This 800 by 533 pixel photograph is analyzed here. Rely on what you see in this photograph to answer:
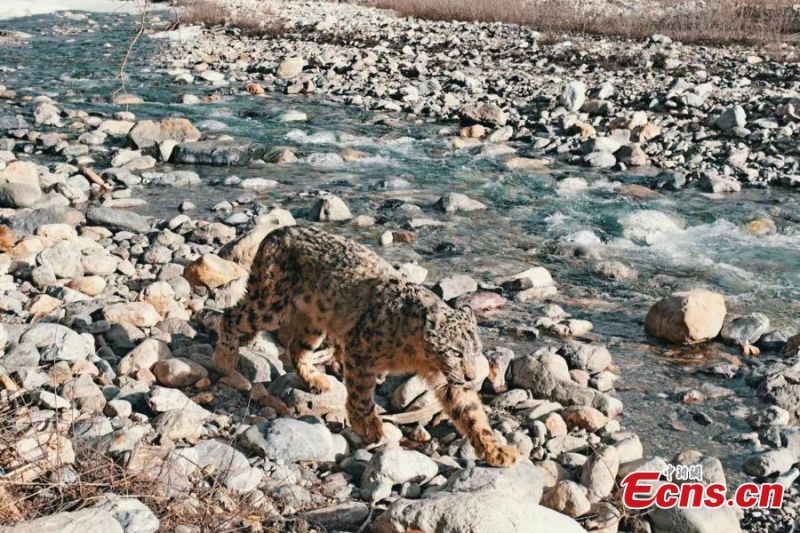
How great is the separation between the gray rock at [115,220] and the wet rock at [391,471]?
6.25 meters

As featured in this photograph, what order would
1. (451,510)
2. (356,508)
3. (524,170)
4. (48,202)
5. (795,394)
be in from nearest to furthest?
(451,510), (356,508), (795,394), (48,202), (524,170)

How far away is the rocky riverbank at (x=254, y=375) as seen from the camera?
15.7 ft

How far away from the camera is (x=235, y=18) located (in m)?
32.1

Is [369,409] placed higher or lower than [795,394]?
higher

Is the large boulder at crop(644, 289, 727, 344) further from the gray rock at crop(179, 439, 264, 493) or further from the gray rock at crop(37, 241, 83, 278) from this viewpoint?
the gray rock at crop(37, 241, 83, 278)

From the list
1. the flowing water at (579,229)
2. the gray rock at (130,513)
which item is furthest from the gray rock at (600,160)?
the gray rock at (130,513)

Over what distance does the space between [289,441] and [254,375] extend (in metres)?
1.32

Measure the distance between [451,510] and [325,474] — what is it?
3.71ft

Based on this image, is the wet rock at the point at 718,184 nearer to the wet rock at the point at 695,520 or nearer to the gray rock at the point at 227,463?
the wet rock at the point at 695,520

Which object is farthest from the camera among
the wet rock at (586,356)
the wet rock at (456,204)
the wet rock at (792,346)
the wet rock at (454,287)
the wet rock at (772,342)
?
the wet rock at (456,204)

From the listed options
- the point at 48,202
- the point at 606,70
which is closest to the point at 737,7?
the point at 606,70

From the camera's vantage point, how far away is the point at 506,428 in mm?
6309

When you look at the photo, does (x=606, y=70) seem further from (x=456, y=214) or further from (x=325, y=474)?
(x=325, y=474)

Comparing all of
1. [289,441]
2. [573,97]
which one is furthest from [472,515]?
[573,97]
